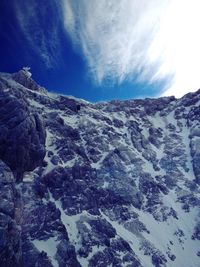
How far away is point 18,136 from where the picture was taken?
13200cm

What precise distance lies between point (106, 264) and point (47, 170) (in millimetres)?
44041

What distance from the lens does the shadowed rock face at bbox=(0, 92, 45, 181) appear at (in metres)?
129

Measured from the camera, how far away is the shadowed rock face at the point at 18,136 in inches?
5069

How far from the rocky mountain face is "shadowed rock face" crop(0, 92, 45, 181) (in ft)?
1.11

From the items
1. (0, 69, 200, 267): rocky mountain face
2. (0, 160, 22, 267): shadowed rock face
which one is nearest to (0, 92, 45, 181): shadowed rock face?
(0, 69, 200, 267): rocky mountain face

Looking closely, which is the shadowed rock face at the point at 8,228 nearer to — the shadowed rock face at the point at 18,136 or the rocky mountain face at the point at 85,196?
the rocky mountain face at the point at 85,196

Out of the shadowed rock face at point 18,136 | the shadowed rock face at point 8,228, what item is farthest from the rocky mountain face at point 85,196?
the shadowed rock face at point 18,136

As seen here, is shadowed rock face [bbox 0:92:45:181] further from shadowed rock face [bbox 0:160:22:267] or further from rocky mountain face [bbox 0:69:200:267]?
shadowed rock face [bbox 0:160:22:267]

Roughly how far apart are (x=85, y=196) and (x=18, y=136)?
A: 38.1 m

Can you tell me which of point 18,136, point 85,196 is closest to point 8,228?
point 18,136

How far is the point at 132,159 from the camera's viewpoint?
185625 millimetres

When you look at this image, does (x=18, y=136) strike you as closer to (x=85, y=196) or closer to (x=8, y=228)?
(x=85, y=196)

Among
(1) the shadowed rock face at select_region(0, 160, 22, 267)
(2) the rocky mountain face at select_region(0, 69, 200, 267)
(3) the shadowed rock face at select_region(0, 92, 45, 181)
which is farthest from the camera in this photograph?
(3) the shadowed rock face at select_region(0, 92, 45, 181)

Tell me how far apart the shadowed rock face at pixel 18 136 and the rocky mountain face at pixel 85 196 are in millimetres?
339
